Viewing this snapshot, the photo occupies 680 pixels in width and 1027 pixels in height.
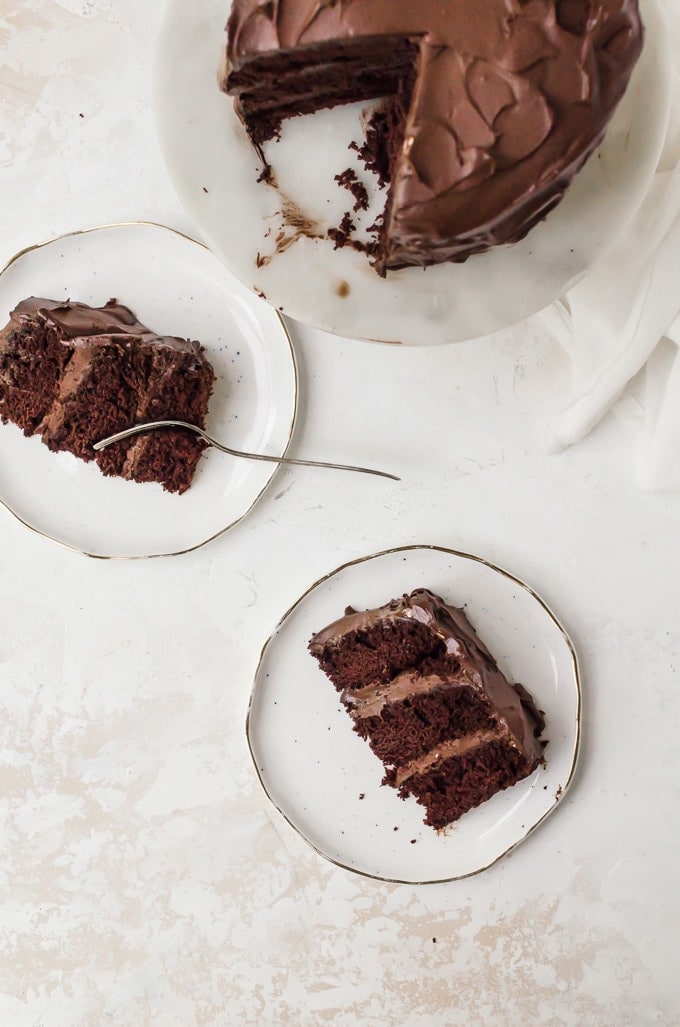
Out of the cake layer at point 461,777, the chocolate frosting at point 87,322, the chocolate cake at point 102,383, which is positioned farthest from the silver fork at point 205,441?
the cake layer at point 461,777

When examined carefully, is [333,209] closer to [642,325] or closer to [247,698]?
[642,325]

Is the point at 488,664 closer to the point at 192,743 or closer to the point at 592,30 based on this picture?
the point at 192,743

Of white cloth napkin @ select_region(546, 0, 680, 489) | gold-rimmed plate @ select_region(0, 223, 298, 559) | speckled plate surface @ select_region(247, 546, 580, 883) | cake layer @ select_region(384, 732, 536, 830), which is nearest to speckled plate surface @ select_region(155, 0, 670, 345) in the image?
white cloth napkin @ select_region(546, 0, 680, 489)

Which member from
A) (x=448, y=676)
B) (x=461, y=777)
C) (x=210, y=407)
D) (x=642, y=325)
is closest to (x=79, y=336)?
(x=210, y=407)

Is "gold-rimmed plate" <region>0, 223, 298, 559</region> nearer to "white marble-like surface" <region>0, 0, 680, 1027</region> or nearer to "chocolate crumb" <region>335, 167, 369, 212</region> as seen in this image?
"white marble-like surface" <region>0, 0, 680, 1027</region>

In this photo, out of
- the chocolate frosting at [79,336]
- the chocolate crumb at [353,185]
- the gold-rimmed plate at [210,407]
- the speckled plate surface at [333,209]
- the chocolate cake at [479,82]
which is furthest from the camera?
the gold-rimmed plate at [210,407]

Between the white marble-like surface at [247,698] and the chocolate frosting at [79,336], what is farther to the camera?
the white marble-like surface at [247,698]

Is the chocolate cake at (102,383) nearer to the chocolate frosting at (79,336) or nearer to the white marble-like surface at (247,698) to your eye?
the chocolate frosting at (79,336)
